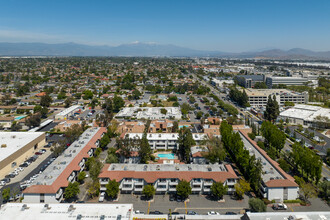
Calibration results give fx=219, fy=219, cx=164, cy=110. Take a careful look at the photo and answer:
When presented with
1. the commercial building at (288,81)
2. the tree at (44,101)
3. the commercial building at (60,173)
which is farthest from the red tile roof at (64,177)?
the commercial building at (288,81)

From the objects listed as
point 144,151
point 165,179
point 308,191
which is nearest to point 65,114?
point 144,151

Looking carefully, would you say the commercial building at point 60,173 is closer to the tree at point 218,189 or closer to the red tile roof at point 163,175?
the red tile roof at point 163,175

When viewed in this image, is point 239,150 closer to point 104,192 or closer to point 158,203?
point 158,203

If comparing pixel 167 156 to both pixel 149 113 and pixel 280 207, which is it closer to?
pixel 280 207

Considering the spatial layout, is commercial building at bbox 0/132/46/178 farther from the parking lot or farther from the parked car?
the parked car

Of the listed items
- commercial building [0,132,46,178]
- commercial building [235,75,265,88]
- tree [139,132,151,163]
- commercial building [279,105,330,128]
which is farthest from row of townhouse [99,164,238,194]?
commercial building [235,75,265,88]
